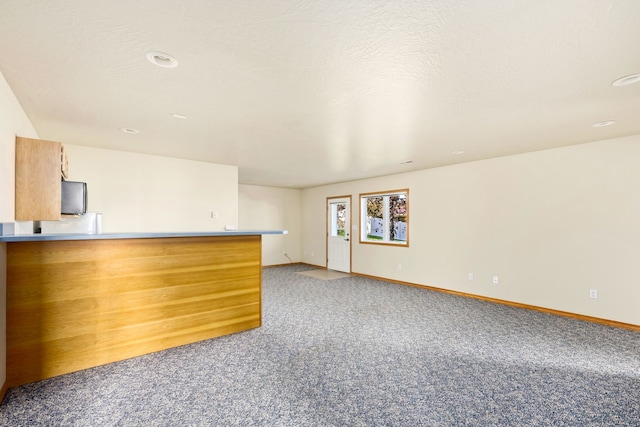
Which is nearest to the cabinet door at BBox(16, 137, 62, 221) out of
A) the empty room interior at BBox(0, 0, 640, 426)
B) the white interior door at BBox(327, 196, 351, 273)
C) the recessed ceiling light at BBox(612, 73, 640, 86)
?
the empty room interior at BBox(0, 0, 640, 426)

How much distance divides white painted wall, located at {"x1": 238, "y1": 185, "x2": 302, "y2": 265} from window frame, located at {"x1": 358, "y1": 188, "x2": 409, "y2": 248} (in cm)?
249

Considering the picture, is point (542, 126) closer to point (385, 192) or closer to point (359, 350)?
point (359, 350)

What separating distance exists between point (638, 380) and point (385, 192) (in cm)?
478

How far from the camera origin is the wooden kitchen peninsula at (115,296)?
7.93 ft

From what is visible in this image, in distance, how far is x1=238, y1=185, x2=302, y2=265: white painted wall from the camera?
8.26 m

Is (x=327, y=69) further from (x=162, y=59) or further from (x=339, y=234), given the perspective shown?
(x=339, y=234)

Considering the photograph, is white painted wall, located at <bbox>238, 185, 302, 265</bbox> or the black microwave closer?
the black microwave

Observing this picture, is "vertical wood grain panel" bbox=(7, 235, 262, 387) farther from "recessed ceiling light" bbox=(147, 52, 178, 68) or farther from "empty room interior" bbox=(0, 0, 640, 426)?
"recessed ceiling light" bbox=(147, 52, 178, 68)

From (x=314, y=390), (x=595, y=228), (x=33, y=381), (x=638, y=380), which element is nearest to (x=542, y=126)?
(x=595, y=228)

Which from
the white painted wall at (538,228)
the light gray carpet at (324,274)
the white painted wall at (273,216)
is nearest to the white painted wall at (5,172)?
the light gray carpet at (324,274)

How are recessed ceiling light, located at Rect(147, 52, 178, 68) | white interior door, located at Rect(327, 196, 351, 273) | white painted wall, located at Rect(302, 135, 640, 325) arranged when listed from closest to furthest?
recessed ceiling light, located at Rect(147, 52, 178, 68)
white painted wall, located at Rect(302, 135, 640, 325)
white interior door, located at Rect(327, 196, 351, 273)

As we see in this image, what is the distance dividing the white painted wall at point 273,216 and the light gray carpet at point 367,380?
4.66m

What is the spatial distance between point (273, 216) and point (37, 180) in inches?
241

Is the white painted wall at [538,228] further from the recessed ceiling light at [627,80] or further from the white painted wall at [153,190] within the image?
the white painted wall at [153,190]
